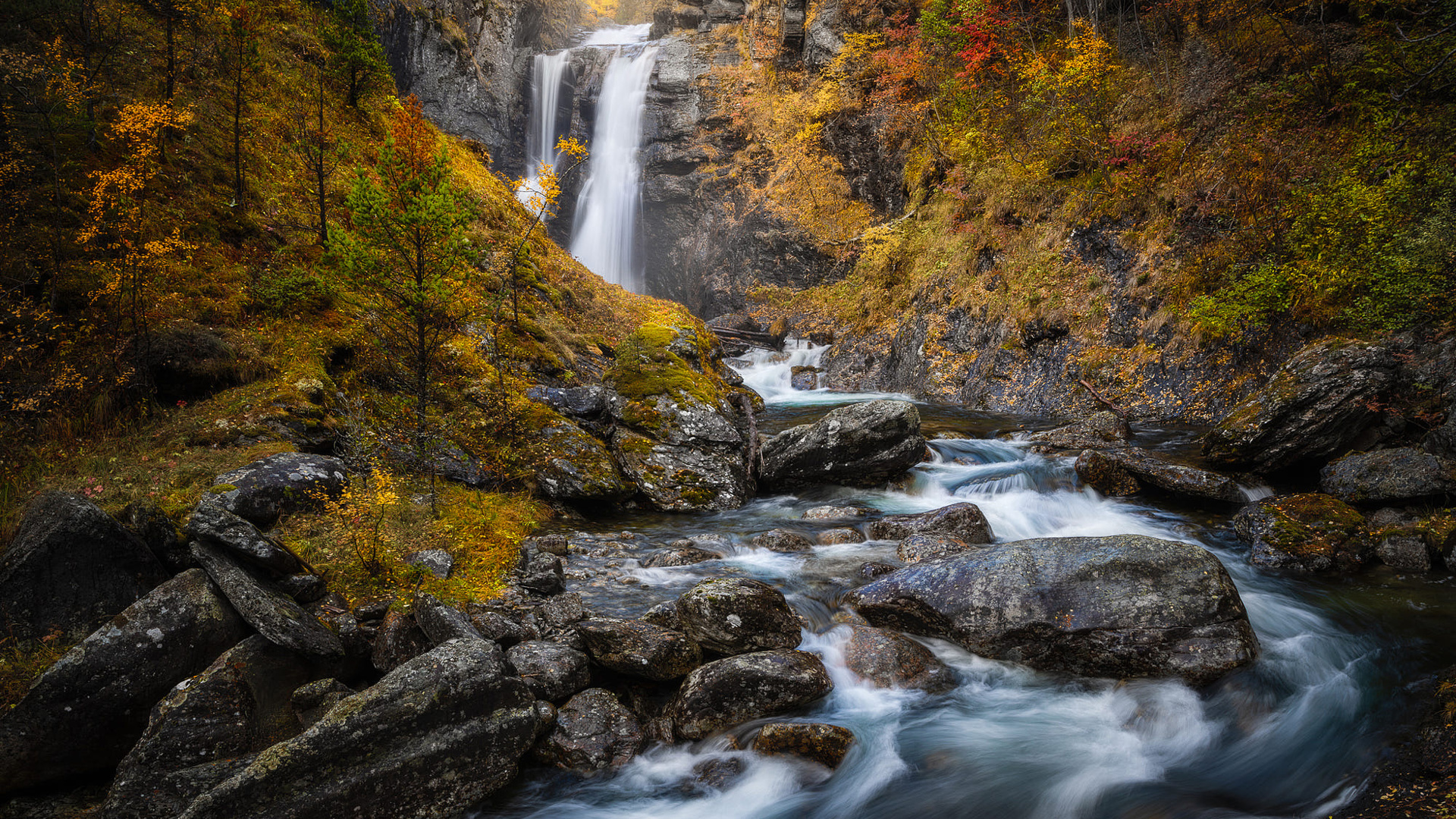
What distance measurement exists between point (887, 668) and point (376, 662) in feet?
13.9

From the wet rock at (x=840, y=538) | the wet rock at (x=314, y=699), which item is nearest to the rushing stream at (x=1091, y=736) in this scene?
the wet rock at (x=840, y=538)

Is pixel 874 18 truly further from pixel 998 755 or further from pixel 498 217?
pixel 998 755

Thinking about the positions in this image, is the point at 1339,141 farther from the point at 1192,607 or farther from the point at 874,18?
the point at 874,18

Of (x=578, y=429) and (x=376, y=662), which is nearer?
(x=376, y=662)

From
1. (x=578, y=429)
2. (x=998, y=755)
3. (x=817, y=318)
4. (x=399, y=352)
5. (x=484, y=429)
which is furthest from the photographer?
(x=817, y=318)

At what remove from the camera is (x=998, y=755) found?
15.2 feet

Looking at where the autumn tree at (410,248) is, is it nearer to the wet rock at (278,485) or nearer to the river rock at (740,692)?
the wet rock at (278,485)

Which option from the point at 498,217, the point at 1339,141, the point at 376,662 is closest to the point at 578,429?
the point at 376,662

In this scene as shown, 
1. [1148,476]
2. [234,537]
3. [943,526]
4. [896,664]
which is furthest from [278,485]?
[1148,476]

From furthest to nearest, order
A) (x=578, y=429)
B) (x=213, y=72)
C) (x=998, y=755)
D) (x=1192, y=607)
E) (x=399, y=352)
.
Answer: (x=213, y=72), (x=578, y=429), (x=399, y=352), (x=1192, y=607), (x=998, y=755)

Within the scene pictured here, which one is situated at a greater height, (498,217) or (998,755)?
(498,217)

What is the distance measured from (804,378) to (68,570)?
1723 cm

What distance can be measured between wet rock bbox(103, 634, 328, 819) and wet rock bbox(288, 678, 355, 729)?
0.15 ft

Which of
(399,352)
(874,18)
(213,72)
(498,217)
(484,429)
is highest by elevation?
(874,18)
